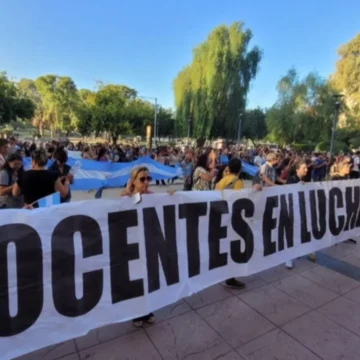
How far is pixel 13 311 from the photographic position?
69.9 inches

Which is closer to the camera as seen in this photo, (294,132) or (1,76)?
(1,76)

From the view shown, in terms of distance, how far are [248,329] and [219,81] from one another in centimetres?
2499

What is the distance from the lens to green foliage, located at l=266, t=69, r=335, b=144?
28453mm

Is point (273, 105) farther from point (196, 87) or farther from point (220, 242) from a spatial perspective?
point (220, 242)

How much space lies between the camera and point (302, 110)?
29.3 metres

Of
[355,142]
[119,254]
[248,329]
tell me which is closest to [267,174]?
[248,329]

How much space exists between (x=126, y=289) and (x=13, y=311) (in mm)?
759

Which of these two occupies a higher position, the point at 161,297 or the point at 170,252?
the point at 170,252

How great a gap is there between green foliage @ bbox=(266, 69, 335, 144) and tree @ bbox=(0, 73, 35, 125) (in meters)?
25.3

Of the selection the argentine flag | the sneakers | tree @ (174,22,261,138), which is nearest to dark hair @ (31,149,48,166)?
the argentine flag

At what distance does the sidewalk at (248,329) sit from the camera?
7.36ft

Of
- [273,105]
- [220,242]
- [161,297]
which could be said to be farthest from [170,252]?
[273,105]

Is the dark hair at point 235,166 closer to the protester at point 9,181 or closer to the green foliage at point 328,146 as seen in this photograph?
the protester at point 9,181

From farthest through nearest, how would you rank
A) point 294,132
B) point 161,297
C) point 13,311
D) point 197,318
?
point 294,132 → point 197,318 → point 161,297 → point 13,311
